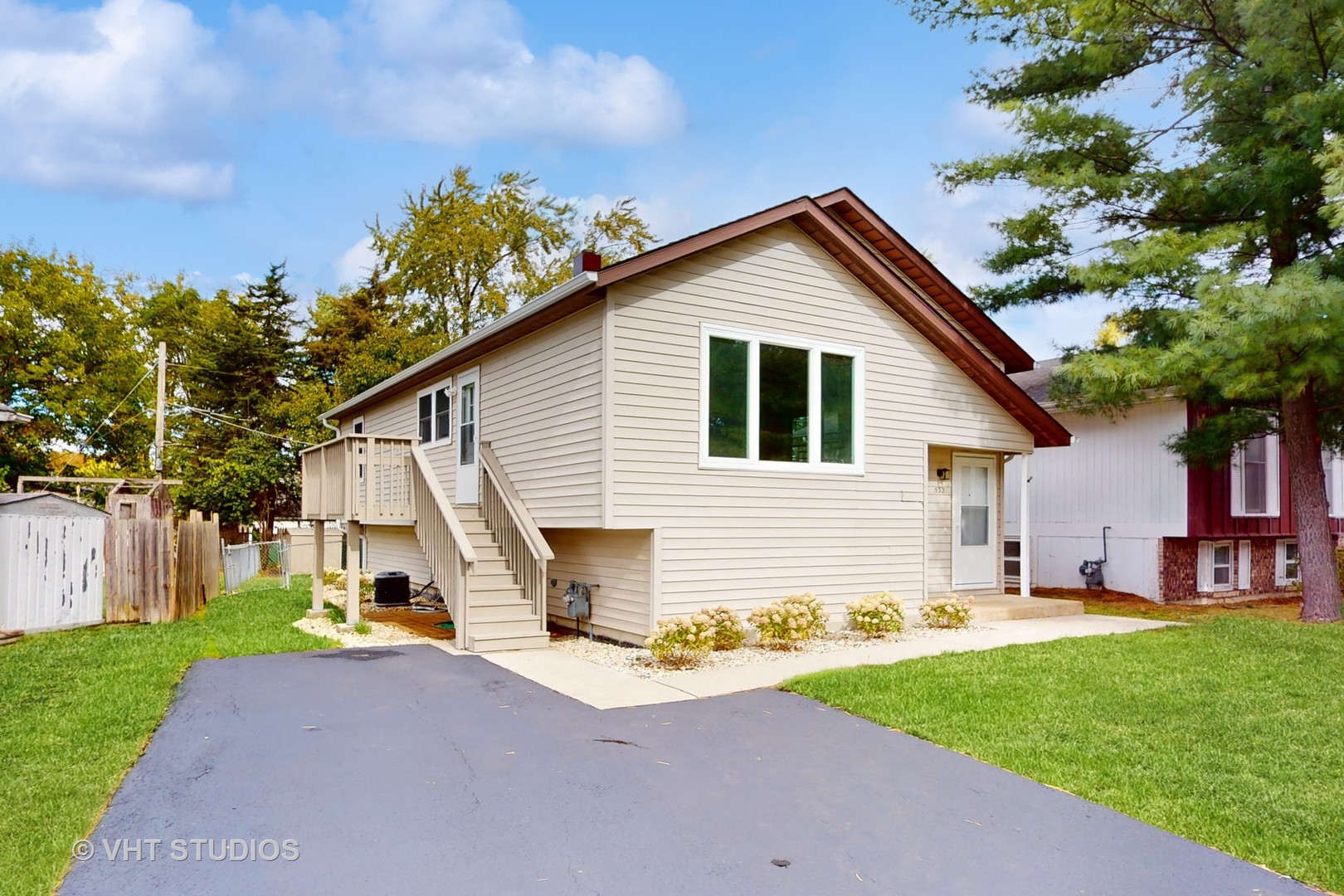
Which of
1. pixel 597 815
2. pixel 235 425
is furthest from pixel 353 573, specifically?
pixel 235 425

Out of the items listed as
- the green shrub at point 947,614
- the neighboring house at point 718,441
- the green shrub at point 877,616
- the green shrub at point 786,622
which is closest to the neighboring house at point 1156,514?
the neighboring house at point 718,441

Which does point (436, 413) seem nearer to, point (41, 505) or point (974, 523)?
point (41, 505)

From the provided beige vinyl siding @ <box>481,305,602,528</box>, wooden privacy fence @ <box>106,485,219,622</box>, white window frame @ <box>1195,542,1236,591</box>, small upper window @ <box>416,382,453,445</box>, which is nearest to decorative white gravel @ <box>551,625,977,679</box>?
beige vinyl siding @ <box>481,305,602,528</box>

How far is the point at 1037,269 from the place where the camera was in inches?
534

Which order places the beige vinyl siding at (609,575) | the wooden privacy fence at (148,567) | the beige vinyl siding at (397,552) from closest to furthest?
1. the beige vinyl siding at (609,575)
2. the wooden privacy fence at (148,567)
3. the beige vinyl siding at (397,552)

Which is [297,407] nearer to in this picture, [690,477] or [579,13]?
[579,13]

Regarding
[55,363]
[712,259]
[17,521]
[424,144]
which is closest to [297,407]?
[55,363]

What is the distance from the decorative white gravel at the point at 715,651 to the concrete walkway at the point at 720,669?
134mm

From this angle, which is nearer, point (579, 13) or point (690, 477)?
point (690, 477)

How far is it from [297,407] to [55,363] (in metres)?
8.32

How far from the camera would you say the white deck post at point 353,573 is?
10.3m

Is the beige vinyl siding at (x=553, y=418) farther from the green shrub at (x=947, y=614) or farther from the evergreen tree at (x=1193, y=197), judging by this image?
the evergreen tree at (x=1193, y=197)

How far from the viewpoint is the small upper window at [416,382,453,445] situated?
43.8ft

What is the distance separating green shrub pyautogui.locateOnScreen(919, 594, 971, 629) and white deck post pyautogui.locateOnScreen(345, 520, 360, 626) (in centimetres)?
720
